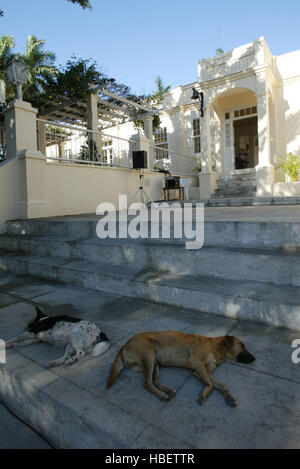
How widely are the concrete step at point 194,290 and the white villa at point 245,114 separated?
6991 millimetres

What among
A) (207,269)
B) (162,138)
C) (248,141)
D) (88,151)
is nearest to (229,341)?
(207,269)

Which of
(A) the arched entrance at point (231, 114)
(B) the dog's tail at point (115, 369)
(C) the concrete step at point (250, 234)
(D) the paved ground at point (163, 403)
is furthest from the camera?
(A) the arched entrance at point (231, 114)

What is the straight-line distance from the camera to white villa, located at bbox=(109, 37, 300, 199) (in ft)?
28.9

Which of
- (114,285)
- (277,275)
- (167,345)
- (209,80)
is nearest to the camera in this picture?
(167,345)

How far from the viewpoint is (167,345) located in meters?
1.62

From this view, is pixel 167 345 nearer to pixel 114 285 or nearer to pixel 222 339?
pixel 222 339

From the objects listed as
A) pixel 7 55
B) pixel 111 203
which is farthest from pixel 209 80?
pixel 7 55

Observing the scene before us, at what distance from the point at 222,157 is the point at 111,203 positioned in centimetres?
604

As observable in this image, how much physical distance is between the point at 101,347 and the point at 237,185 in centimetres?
918

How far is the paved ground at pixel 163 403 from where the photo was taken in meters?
1.14

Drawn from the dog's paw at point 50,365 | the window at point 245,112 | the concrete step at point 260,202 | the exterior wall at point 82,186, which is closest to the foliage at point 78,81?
the exterior wall at point 82,186

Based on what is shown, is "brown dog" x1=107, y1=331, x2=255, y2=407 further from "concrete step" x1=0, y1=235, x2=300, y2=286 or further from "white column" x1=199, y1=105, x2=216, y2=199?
"white column" x1=199, y1=105, x2=216, y2=199

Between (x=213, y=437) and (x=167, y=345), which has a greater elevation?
(x=167, y=345)

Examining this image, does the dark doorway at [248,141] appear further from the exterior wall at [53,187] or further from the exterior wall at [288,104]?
the exterior wall at [53,187]
